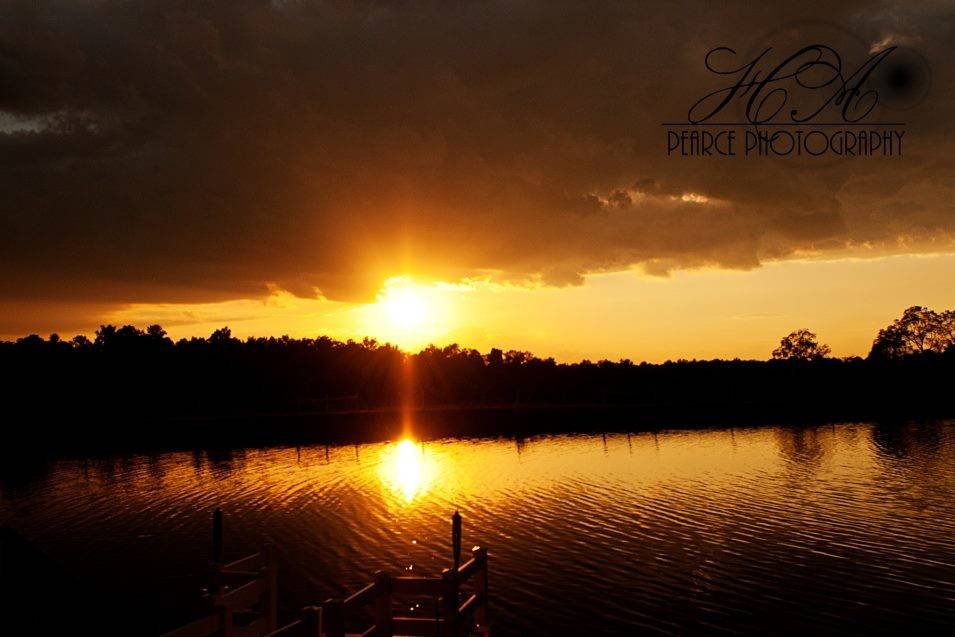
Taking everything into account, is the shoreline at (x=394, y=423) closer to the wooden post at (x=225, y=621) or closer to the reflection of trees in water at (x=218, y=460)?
the reflection of trees in water at (x=218, y=460)

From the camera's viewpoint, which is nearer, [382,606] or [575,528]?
[382,606]

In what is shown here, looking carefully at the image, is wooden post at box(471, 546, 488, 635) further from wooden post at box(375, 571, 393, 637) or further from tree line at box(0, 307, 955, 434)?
tree line at box(0, 307, 955, 434)

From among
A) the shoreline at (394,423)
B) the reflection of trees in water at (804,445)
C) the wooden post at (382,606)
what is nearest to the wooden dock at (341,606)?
the wooden post at (382,606)

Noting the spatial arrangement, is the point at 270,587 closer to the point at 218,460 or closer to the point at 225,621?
the point at 225,621

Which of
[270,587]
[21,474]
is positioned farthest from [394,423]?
[270,587]

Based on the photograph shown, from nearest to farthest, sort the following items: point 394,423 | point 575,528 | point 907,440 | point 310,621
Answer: point 310,621
point 575,528
point 907,440
point 394,423

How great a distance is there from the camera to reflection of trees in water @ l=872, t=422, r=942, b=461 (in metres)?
61.3

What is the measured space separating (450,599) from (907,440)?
74506mm

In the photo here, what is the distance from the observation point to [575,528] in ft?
115

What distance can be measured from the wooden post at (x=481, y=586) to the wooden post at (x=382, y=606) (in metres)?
3.47

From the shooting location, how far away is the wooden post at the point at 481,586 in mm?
17484

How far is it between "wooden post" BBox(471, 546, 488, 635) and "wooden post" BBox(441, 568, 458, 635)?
8.59ft

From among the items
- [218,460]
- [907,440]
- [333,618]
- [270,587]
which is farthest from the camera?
[907,440]

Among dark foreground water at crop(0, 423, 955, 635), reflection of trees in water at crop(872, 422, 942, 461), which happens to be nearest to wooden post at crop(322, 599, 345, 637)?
dark foreground water at crop(0, 423, 955, 635)
